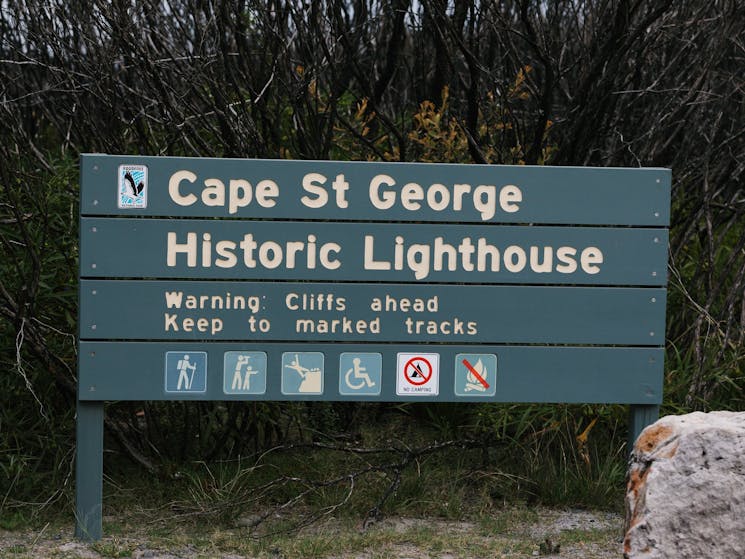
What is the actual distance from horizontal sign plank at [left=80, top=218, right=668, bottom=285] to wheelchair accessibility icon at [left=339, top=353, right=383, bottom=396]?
29cm

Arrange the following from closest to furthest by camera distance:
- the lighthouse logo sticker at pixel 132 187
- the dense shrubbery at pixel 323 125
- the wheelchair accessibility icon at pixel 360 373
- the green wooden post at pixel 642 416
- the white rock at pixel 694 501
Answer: the white rock at pixel 694 501, the lighthouse logo sticker at pixel 132 187, the wheelchair accessibility icon at pixel 360 373, the green wooden post at pixel 642 416, the dense shrubbery at pixel 323 125

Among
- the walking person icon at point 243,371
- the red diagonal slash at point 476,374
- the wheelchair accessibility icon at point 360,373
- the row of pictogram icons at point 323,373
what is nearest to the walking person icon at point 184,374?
the row of pictogram icons at point 323,373

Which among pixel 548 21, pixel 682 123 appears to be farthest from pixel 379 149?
pixel 682 123

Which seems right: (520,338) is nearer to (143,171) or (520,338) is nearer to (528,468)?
(528,468)

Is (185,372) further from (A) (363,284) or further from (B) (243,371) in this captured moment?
(A) (363,284)

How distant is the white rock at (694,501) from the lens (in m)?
2.88

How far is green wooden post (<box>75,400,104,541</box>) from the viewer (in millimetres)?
3674

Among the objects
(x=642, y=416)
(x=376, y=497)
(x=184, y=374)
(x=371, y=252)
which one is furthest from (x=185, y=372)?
(x=642, y=416)

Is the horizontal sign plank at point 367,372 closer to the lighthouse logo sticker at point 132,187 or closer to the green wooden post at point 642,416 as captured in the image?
the green wooden post at point 642,416

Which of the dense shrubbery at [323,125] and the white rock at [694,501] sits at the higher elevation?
the dense shrubbery at [323,125]

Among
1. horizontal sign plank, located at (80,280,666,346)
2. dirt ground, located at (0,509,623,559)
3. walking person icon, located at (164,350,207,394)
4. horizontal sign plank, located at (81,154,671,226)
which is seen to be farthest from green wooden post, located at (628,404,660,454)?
walking person icon, located at (164,350,207,394)

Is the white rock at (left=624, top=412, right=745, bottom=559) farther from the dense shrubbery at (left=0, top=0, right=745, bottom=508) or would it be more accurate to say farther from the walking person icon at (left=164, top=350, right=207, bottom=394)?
the walking person icon at (left=164, top=350, right=207, bottom=394)

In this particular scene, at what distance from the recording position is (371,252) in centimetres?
373

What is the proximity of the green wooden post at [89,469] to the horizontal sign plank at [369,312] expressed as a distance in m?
0.30
